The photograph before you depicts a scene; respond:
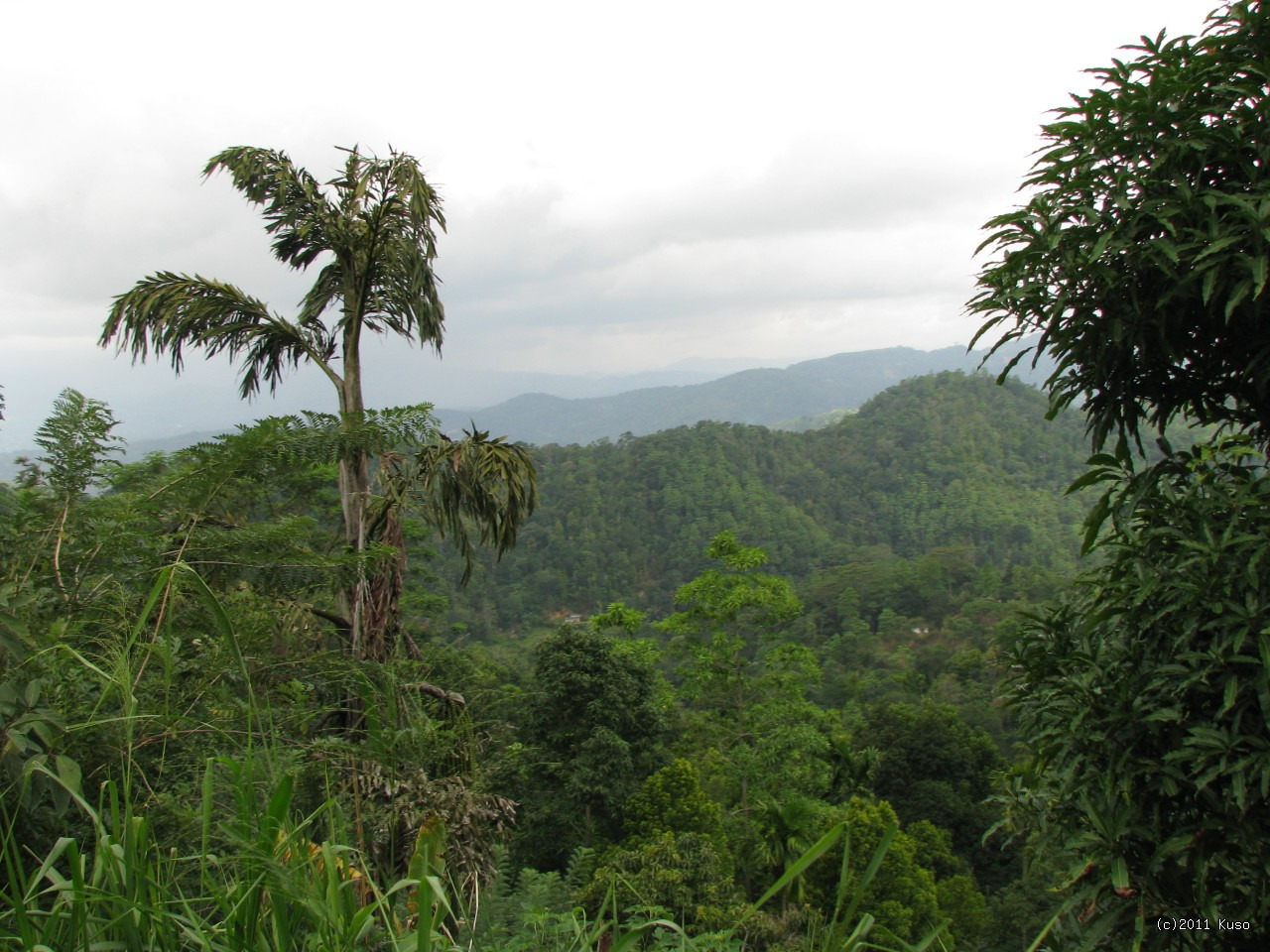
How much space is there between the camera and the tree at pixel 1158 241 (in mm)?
1869

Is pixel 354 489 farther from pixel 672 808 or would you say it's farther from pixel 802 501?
pixel 802 501

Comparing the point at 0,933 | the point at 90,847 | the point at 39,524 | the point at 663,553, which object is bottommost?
the point at 663,553

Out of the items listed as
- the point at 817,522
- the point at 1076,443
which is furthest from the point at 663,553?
the point at 1076,443

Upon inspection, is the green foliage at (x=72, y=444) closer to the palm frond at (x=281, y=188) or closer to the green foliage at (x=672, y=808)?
the palm frond at (x=281, y=188)

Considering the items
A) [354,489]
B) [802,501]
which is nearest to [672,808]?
[354,489]

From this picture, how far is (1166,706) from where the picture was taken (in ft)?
6.23

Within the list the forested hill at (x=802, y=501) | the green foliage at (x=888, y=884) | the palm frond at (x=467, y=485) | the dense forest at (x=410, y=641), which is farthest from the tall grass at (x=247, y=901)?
the forested hill at (x=802, y=501)

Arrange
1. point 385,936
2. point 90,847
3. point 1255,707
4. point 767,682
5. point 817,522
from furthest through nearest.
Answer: point 817,522 < point 767,682 < point 1255,707 < point 90,847 < point 385,936

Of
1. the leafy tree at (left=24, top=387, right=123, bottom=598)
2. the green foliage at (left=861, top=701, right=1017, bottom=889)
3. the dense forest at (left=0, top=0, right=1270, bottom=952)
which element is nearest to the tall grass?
the dense forest at (left=0, top=0, right=1270, bottom=952)

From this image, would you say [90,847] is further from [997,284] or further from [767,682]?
[767,682]

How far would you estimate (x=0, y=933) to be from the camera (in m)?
0.96

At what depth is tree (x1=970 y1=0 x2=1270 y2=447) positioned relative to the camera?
187cm

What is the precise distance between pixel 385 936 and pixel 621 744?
10488mm

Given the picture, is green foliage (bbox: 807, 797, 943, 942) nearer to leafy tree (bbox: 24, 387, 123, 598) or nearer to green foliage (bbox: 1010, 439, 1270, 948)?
green foliage (bbox: 1010, 439, 1270, 948)
